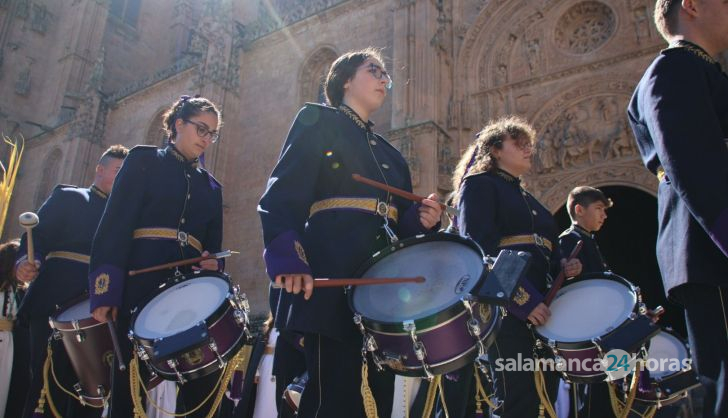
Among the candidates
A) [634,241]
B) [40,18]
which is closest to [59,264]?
[634,241]

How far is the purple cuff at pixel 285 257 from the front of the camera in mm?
2068

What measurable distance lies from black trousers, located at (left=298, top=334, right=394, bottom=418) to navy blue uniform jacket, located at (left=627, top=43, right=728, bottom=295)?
119cm

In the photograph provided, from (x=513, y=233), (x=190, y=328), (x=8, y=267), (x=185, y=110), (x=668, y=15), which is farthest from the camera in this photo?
(x=8, y=267)

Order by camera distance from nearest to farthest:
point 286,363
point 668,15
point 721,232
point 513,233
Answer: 1. point 721,232
2. point 668,15
3. point 286,363
4. point 513,233

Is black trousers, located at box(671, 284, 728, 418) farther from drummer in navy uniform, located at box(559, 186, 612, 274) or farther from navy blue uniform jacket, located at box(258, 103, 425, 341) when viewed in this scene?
drummer in navy uniform, located at box(559, 186, 612, 274)

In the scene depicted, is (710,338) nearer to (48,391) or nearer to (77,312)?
(77,312)

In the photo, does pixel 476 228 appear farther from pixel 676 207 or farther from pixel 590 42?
pixel 590 42

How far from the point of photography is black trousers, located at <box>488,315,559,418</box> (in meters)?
3.12

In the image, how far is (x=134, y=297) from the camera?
3191 millimetres

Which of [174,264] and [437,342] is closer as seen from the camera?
[437,342]

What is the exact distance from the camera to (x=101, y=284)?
3.05 metres

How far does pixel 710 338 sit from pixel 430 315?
36.1 inches

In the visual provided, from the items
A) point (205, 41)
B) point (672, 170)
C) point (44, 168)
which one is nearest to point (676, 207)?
point (672, 170)

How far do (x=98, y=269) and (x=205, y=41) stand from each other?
1545 centimetres
